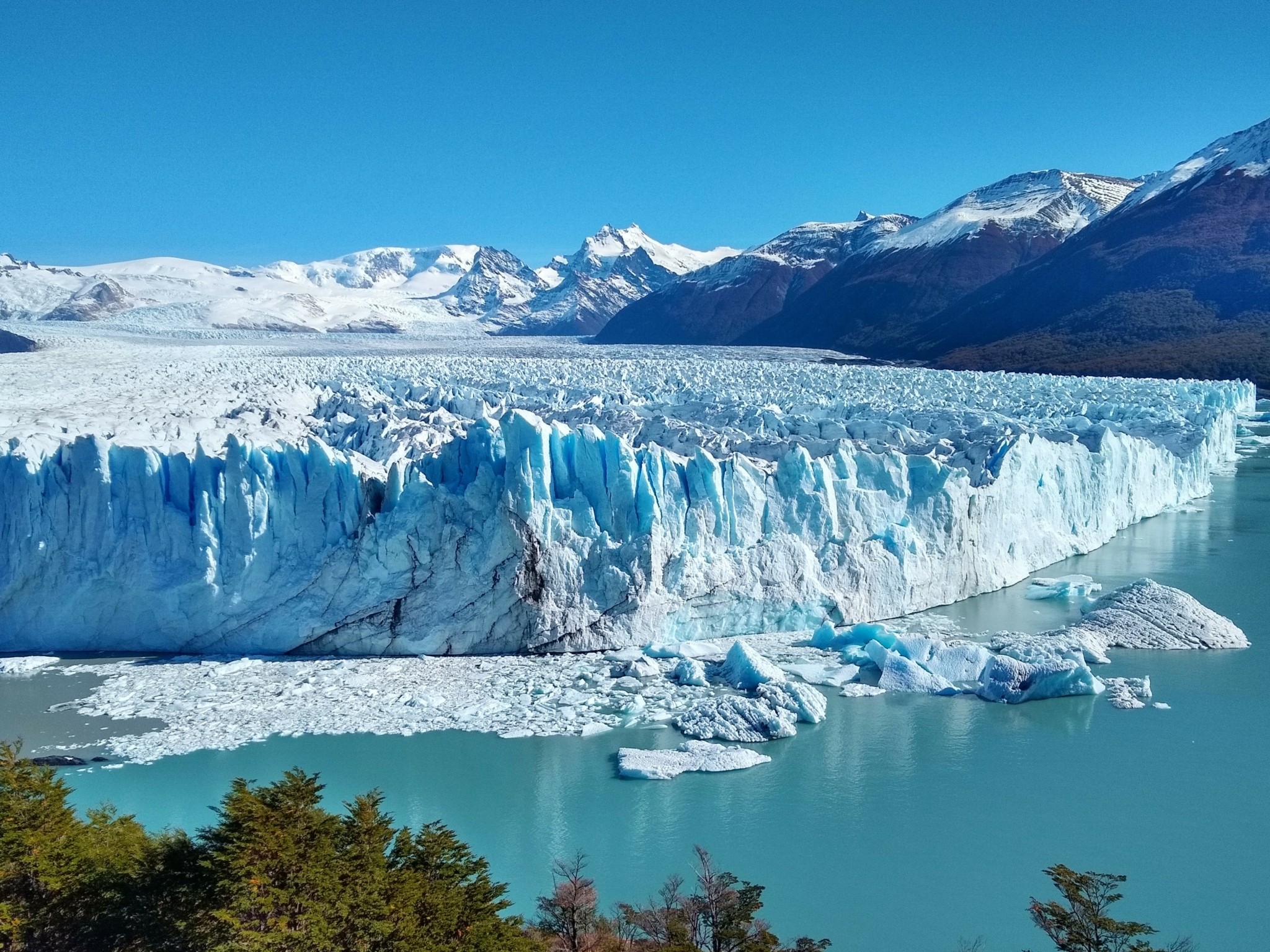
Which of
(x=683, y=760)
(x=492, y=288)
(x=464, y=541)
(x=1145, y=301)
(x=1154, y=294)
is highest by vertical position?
(x=492, y=288)

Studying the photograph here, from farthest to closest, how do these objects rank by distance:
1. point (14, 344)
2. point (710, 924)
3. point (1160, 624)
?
point (14, 344) → point (1160, 624) → point (710, 924)

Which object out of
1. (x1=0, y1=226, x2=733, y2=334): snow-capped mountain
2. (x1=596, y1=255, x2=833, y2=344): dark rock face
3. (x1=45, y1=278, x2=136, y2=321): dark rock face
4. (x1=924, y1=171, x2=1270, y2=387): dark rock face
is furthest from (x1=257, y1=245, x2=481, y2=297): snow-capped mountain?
Answer: (x1=924, y1=171, x2=1270, y2=387): dark rock face

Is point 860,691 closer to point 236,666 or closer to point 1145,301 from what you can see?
point 236,666

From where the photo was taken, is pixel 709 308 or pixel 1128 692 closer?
pixel 1128 692

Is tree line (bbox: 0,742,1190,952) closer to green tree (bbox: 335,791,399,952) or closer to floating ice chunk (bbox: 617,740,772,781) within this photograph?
green tree (bbox: 335,791,399,952)

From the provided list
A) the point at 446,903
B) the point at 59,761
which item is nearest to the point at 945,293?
the point at 59,761

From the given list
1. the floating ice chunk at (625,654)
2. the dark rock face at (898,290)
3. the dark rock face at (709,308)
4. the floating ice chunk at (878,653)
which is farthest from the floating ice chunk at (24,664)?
the dark rock face at (709,308)

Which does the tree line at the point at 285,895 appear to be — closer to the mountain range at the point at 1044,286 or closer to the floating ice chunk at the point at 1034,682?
the floating ice chunk at the point at 1034,682
